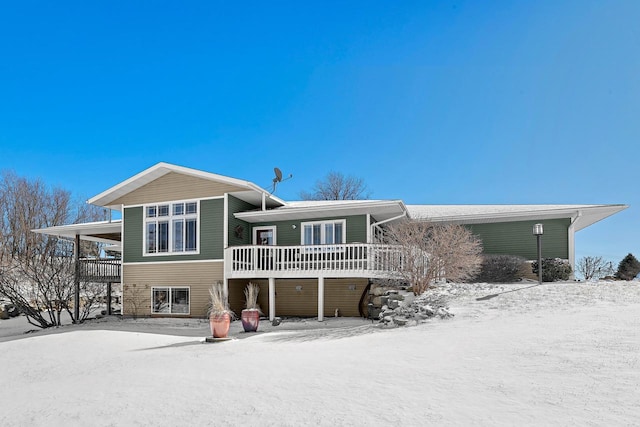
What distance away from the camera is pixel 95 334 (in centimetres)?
1245

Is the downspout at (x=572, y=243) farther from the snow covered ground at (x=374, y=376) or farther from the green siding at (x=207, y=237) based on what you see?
the green siding at (x=207, y=237)

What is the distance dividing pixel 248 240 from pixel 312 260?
3525mm

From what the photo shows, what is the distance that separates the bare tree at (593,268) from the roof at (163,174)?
16842mm

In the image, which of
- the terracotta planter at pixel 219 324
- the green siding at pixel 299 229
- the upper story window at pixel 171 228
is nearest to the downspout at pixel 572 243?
the green siding at pixel 299 229

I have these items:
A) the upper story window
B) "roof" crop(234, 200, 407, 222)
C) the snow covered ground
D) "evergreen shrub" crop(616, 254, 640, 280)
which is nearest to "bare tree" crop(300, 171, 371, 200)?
"evergreen shrub" crop(616, 254, 640, 280)

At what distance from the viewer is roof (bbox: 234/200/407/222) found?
1502cm

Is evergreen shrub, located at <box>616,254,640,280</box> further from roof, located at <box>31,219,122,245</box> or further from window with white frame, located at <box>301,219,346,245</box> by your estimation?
roof, located at <box>31,219,122,245</box>

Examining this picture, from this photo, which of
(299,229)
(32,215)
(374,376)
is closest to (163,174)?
(299,229)

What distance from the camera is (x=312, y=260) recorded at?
14.9 m

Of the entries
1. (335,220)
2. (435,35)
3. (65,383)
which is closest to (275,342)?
(65,383)

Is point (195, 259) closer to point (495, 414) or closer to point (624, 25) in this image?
point (495, 414)

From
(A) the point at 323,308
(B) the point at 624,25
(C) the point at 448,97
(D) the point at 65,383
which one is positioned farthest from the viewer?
(C) the point at 448,97

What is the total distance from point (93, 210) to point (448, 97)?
34240mm

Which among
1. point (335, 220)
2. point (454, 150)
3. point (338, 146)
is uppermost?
point (338, 146)
